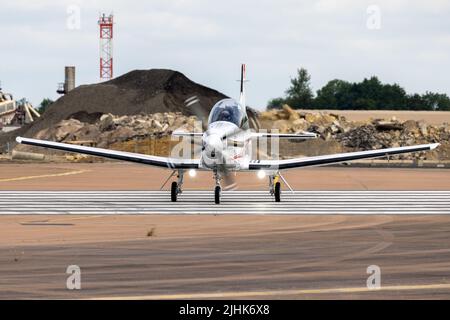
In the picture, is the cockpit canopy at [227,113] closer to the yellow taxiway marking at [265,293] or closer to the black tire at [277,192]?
the black tire at [277,192]

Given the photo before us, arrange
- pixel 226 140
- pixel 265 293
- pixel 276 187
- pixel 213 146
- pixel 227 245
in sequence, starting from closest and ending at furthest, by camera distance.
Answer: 1. pixel 265 293
2. pixel 227 245
3. pixel 213 146
4. pixel 226 140
5. pixel 276 187

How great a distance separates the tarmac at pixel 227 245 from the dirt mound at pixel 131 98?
63126mm

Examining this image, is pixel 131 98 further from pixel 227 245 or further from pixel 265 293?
pixel 265 293

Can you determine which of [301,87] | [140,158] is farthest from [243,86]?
[301,87]

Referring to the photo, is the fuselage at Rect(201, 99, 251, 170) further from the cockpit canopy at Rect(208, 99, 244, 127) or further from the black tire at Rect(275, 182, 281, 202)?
the black tire at Rect(275, 182, 281, 202)

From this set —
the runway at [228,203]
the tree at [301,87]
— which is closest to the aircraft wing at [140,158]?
the runway at [228,203]

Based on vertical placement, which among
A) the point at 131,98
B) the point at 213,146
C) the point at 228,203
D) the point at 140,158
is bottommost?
the point at 228,203

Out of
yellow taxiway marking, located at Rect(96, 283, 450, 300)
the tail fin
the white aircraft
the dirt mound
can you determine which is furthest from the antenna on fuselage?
the dirt mound

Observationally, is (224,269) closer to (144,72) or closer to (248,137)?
(248,137)

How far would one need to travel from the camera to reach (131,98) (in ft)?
327

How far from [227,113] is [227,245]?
400 inches

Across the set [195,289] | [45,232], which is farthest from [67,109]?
[195,289]

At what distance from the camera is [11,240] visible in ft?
61.6

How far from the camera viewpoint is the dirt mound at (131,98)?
97.2m
